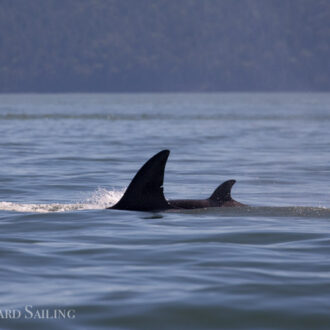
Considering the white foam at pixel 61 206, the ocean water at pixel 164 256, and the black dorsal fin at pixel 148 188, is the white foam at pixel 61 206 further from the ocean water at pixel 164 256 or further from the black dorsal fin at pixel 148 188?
the black dorsal fin at pixel 148 188

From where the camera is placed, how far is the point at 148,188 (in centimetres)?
1428

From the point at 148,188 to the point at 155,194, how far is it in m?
0.22

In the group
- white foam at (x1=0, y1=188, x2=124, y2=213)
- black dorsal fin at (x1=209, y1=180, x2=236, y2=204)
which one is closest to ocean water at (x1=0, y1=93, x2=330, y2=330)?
white foam at (x1=0, y1=188, x2=124, y2=213)

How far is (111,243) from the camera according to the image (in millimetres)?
12109

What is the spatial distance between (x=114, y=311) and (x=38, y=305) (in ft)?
2.30

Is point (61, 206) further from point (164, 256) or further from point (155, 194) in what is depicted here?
point (164, 256)

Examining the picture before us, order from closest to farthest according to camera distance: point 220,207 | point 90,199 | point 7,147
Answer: point 220,207
point 90,199
point 7,147

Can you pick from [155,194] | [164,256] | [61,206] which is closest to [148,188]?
[155,194]

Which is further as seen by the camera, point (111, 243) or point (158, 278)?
point (111, 243)

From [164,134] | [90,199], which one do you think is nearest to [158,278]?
[90,199]

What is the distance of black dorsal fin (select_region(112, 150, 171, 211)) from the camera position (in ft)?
46.3

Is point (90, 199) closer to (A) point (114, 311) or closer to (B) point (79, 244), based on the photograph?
(B) point (79, 244)

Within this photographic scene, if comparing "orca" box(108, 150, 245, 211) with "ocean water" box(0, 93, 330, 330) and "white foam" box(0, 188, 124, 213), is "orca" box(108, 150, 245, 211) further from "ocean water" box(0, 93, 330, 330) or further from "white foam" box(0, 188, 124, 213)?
"white foam" box(0, 188, 124, 213)

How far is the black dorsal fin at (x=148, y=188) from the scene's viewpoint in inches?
556
